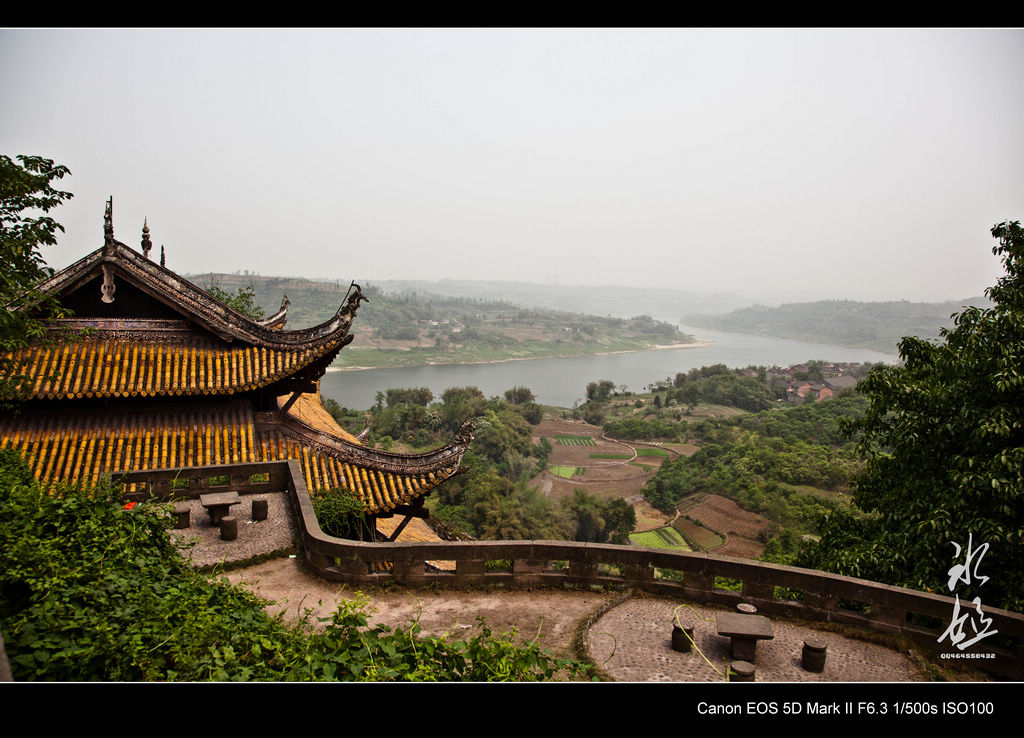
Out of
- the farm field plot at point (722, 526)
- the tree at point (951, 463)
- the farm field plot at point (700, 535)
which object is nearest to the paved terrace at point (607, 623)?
the tree at point (951, 463)

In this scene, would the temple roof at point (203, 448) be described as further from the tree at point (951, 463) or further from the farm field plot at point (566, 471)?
the farm field plot at point (566, 471)

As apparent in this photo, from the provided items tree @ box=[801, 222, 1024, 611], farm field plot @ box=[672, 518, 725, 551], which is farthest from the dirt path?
farm field plot @ box=[672, 518, 725, 551]

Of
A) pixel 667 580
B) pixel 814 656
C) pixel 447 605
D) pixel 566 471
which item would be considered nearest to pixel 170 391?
pixel 447 605

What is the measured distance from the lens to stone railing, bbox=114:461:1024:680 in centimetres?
718

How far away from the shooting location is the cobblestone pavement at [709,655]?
6.58 metres

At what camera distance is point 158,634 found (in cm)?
498

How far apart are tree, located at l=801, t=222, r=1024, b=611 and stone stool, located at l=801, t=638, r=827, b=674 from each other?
233 centimetres

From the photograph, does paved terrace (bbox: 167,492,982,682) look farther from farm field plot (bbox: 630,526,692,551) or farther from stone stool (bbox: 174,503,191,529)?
farm field plot (bbox: 630,526,692,551)

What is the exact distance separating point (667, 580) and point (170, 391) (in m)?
10.3

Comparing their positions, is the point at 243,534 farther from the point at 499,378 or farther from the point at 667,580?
the point at 499,378

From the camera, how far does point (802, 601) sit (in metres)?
7.85

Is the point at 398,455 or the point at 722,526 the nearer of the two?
the point at 398,455
